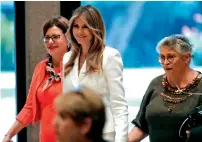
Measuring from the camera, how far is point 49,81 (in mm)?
3459

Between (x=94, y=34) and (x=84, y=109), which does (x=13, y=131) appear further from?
(x=84, y=109)

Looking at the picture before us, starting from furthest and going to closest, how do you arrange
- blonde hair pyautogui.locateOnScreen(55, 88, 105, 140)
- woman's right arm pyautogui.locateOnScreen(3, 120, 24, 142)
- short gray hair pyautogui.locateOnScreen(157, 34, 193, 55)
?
woman's right arm pyautogui.locateOnScreen(3, 120, 24, 142), short gray hair pyautogui.locateOnScreen(157, 34, 193, 55), blonde hair pyautogui.locateOnScreen(55, 88, 105, 140)

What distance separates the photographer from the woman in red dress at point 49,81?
3.40 meters

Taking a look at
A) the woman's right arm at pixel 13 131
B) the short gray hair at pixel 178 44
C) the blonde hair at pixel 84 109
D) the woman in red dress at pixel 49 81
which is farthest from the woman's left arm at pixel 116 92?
the blonde hair at pixel 84 109

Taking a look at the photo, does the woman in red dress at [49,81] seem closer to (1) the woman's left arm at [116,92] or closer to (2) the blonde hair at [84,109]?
(1) the woman's left arm at [116,92]

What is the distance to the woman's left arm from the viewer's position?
292 centimetres

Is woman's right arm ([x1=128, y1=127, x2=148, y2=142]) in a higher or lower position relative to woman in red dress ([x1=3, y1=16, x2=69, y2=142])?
lower

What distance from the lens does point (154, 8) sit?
14.9 ft

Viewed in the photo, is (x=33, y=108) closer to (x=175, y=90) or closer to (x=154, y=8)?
(x=175, y=90)

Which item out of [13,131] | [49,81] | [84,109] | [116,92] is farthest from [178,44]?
[84,109]

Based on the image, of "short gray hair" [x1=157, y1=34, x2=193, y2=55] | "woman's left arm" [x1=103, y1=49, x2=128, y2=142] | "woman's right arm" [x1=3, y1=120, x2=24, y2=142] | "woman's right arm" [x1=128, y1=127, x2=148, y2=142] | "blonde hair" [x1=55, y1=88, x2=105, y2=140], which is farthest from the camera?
"woman's right arm" [x1=3, y1=120, x2=24, y2=142]

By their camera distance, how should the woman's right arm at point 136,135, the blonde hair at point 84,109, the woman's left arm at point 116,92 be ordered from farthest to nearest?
the woman's right arm at point 136,135 → the woman's left arm at point 116,92 → the blonde hair at point 84,109

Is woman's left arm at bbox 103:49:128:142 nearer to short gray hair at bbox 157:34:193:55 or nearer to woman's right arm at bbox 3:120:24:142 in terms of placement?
short gray hair at bbox 157:34:193:55

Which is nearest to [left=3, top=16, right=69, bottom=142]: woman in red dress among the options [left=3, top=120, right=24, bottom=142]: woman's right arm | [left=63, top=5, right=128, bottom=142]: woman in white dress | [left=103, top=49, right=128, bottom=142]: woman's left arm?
[left=3, top=120, right=24, bottom=142]: woman's right arm
